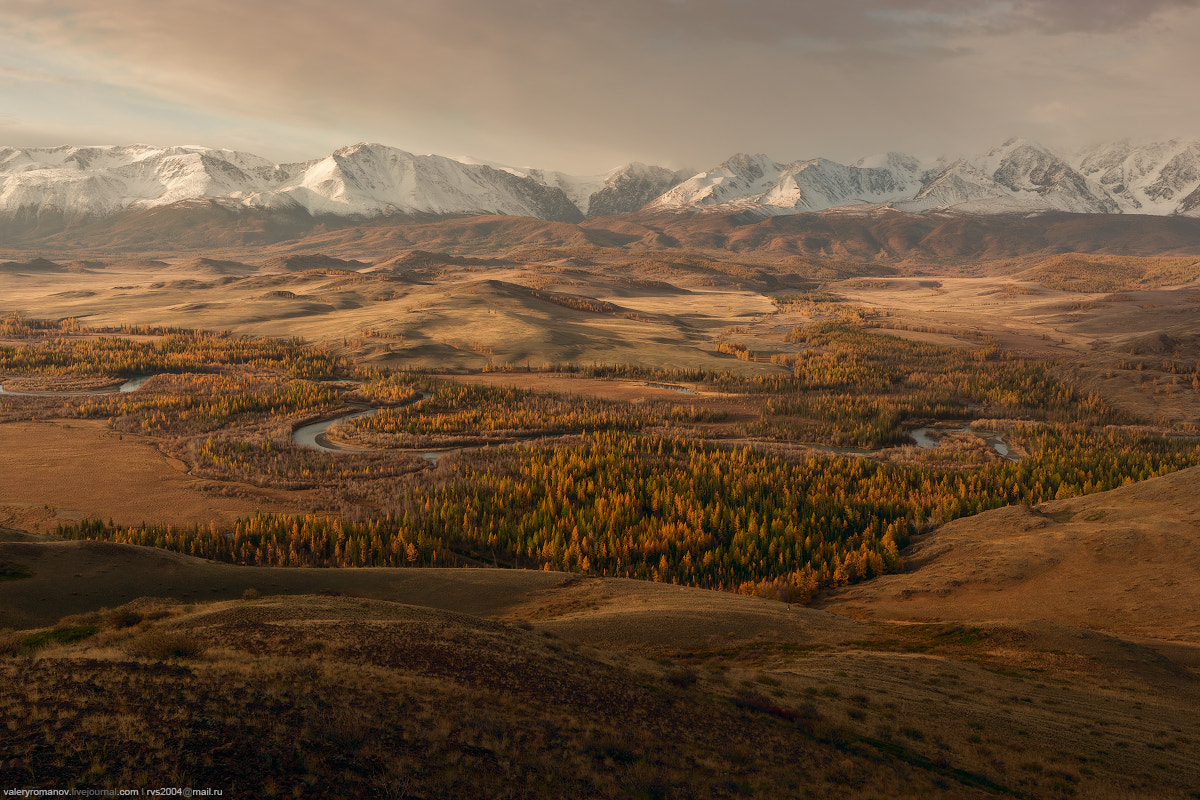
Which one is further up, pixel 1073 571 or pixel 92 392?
pixel 1073 571

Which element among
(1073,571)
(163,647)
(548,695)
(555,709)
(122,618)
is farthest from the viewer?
(1073,571)

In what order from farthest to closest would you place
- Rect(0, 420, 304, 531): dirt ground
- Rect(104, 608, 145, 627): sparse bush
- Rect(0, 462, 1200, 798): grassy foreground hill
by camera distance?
Rect(0, 420, 304, 531): dirt ground, Rect(104, 608, 145, 627): sparse bush, Rect(0, 462, 1200, 798): grassy foreground hill

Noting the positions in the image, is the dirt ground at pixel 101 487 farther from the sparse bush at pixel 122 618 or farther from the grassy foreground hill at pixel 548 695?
the sparse bush at pixel 122 618

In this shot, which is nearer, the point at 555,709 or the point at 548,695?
Answer: the point at 555,709

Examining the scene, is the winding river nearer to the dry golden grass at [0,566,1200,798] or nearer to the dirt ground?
the dirt ground

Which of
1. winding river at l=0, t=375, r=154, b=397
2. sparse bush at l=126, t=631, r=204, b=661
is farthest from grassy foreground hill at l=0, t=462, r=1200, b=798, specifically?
winding river at l=0, t=375, r=154, b=397

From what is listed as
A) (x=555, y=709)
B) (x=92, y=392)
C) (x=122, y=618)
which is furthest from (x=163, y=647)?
(x=92, y=392)

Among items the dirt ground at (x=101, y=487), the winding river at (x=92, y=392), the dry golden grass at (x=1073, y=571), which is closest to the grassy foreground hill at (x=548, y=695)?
the dry golden grass at (x=1073, y=571)

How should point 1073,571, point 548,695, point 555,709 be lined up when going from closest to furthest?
point 555,709 < point 548,695 < point 1073,571

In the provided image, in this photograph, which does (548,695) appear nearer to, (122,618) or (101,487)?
(122,618)
